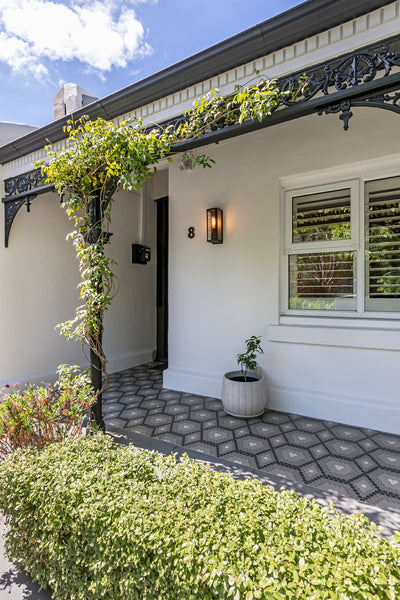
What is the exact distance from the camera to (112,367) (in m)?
5.12

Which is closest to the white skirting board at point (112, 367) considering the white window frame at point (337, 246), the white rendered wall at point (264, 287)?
the white rendered wall at point (264, 287)

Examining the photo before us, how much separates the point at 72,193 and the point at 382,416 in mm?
3579

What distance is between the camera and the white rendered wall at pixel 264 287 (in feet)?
9.94

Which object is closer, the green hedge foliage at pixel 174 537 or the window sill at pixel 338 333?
the green hedge foliage at pixel 174 537

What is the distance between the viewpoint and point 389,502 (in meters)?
1.96

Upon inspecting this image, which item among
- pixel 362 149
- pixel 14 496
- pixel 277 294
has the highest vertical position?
pixel 362 149

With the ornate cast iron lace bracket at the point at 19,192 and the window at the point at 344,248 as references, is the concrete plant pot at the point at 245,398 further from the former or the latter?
the ornate cast iron lace bracket at the point at 19,192

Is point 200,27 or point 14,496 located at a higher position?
point 200,27

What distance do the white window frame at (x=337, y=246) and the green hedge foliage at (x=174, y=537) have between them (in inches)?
96.4

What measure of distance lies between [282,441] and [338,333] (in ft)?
4.06

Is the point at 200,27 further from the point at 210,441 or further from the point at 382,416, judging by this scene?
the point at 382,416

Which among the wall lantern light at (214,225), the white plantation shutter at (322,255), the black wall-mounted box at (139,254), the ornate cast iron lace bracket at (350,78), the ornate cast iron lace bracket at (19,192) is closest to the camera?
the ornate cast iron lace bracket at (350,78)

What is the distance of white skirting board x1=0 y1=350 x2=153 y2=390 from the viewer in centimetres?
409

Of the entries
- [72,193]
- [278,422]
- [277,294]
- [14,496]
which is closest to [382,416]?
[278,422]
